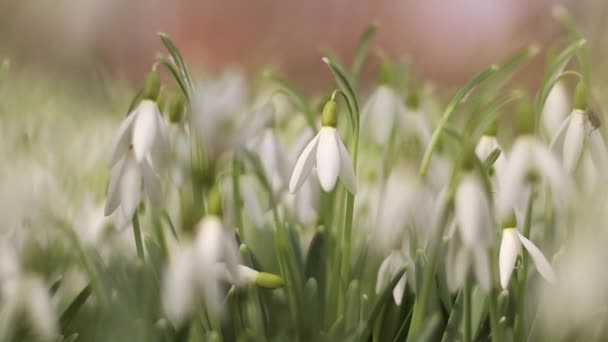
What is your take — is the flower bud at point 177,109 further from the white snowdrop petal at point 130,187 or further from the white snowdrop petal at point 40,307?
the white snowdrop petal at point 40,307

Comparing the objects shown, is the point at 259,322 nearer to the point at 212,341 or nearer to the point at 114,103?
the point at 212,341

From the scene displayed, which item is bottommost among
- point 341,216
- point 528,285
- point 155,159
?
point 528,285

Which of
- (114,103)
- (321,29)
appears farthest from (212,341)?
(321,29)

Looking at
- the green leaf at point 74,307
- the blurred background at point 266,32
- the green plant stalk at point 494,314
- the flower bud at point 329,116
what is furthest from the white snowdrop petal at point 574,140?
the blurred background at point 266,32

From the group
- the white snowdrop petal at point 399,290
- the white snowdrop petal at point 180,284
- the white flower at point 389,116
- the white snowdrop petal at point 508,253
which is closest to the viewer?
the white snowdrop petal at point 180,284

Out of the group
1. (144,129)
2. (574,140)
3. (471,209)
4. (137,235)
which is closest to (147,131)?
(144,129)

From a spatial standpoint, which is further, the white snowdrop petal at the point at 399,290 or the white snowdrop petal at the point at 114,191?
the white snowdrop petal at the point at 399,290
